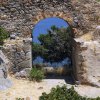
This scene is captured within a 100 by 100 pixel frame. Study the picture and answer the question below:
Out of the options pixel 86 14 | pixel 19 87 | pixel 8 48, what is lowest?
pixel 19 87

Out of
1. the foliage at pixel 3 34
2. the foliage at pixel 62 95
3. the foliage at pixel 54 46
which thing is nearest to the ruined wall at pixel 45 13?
the foliage at pixel 3 34

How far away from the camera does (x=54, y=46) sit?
2084 cm

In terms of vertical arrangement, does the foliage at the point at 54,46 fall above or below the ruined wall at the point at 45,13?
below

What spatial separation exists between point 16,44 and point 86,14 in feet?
10.0

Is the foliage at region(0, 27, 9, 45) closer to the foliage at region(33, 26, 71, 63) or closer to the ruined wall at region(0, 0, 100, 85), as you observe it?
the ruined wall at region(0, 0, 100, 85)

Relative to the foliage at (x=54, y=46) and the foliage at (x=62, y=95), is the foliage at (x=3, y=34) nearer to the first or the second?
the foliage at (x=62, y=95)

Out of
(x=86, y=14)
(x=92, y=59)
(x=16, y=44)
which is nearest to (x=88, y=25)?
(x=86, y=14)

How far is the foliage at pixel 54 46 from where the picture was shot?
20609 millimetres

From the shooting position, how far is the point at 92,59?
48.1 ft

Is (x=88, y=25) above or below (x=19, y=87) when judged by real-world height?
above

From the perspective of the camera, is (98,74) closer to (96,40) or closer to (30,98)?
(96,40)

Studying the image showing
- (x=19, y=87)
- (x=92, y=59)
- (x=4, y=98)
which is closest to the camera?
(x=4, y=98)

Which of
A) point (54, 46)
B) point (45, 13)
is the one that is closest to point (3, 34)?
point (45, 13)

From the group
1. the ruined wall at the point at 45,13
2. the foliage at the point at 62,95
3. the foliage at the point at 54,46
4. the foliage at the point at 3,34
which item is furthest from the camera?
the foliage at the point at 54,46
